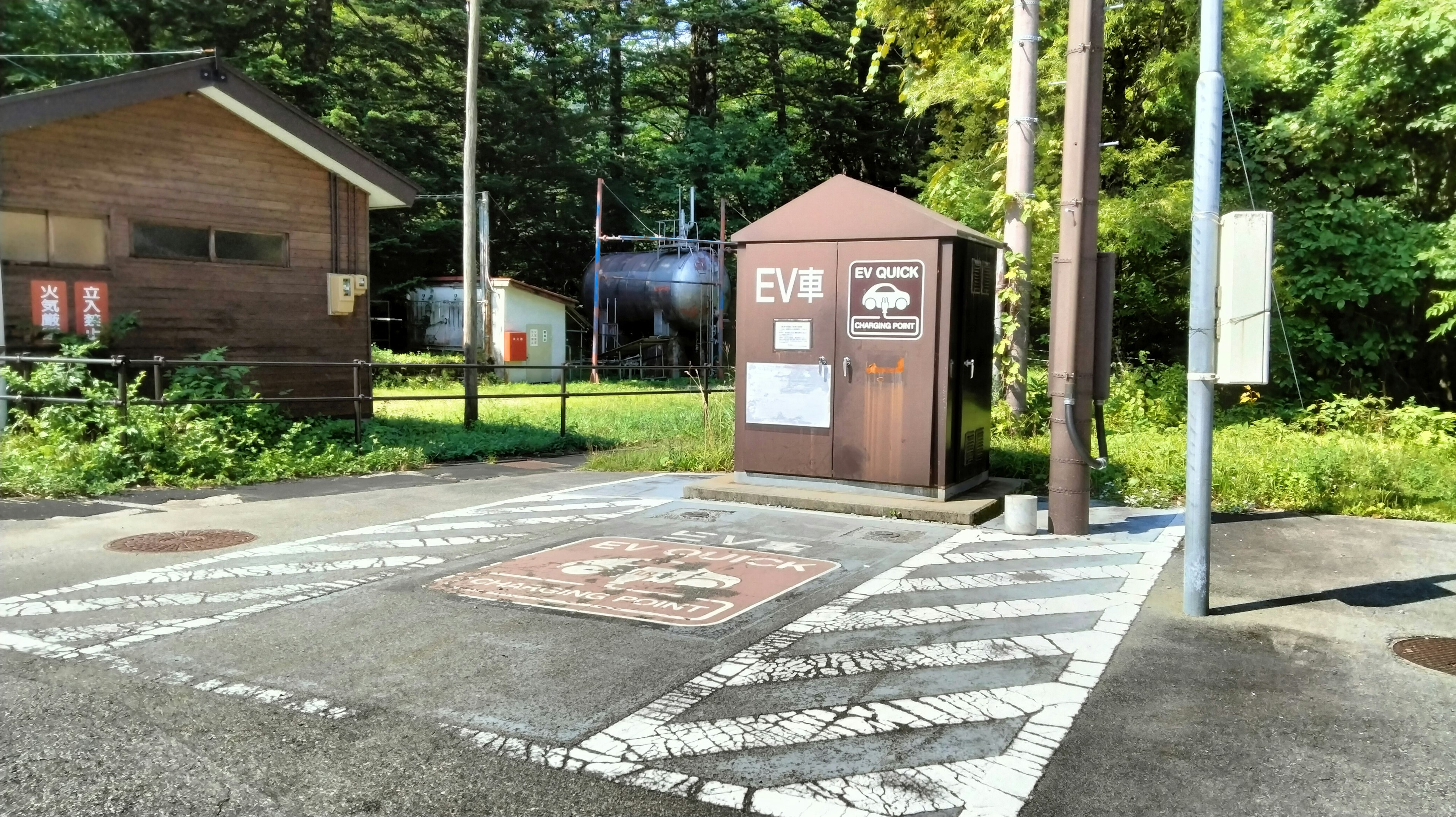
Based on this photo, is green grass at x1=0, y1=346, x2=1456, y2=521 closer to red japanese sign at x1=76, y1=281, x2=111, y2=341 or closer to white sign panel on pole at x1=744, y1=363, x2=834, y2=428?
red japanese sign at x1=76, y1=281, x2=111, y2=341

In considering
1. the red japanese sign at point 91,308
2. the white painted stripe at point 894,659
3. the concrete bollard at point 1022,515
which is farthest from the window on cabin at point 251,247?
the white painted stripe at point 894,659

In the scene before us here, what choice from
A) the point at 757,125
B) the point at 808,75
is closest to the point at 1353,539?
the point at 757,125

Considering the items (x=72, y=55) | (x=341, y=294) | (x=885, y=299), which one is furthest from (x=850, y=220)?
(x=72, y=55)

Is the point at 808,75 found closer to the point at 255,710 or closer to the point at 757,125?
the point at 757,125

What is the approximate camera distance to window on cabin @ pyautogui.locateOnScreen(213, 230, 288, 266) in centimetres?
1359

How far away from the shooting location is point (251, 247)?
45.7ft

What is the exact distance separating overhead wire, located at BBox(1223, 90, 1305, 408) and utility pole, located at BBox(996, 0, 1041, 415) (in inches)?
132

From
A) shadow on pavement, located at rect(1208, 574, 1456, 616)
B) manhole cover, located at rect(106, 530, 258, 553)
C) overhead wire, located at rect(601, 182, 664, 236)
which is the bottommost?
manhole cover, located at rect(106, 530, 258, 553)

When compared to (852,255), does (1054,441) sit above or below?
below

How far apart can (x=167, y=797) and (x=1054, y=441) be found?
640 cm

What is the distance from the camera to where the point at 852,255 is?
8977 millimetres

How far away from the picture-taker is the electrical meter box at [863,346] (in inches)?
344

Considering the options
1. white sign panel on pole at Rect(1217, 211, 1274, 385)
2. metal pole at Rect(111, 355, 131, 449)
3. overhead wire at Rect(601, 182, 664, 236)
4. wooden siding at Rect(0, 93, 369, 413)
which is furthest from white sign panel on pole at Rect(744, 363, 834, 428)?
overhead wire at Rect(601, 182, 664, 236)

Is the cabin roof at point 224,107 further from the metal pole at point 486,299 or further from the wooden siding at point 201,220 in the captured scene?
the metal pole at point 486,299
